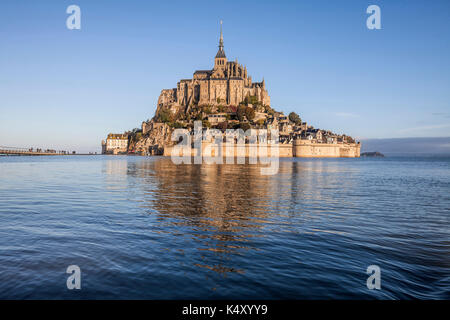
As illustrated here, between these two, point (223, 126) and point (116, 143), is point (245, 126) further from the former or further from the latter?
point (116, 143)

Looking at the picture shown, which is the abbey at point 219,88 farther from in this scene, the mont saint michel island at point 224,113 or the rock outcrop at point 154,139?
the rock outcrop at point 154,139

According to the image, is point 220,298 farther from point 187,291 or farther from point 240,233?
point 240,233

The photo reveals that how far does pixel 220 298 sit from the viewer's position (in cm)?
481

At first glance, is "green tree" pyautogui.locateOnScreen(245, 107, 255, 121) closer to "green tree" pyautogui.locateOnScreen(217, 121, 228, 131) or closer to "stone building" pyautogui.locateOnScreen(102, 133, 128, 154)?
"green tree" pyautogui.locateOnScreen(217, 121, 228, 131)

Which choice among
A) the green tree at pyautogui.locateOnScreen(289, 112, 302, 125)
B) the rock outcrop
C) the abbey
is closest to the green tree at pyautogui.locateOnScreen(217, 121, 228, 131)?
the abbey

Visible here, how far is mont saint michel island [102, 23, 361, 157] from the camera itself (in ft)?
365

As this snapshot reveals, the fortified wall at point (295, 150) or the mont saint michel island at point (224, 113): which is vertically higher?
the mont saint michel island at point (224, 113)

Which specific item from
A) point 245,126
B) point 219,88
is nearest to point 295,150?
point 245,126

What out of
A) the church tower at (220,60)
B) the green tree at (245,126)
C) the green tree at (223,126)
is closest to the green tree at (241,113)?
the green tree at (245,126)

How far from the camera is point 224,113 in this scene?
112312 mm

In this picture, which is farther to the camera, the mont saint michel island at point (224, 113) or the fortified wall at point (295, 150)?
the mont saint michel island at point (224, 113)

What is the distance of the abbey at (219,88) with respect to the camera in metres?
118

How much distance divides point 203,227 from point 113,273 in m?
3.78

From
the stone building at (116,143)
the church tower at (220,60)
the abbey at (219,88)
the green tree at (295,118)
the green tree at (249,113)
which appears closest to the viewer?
the green tree at (249,113)
